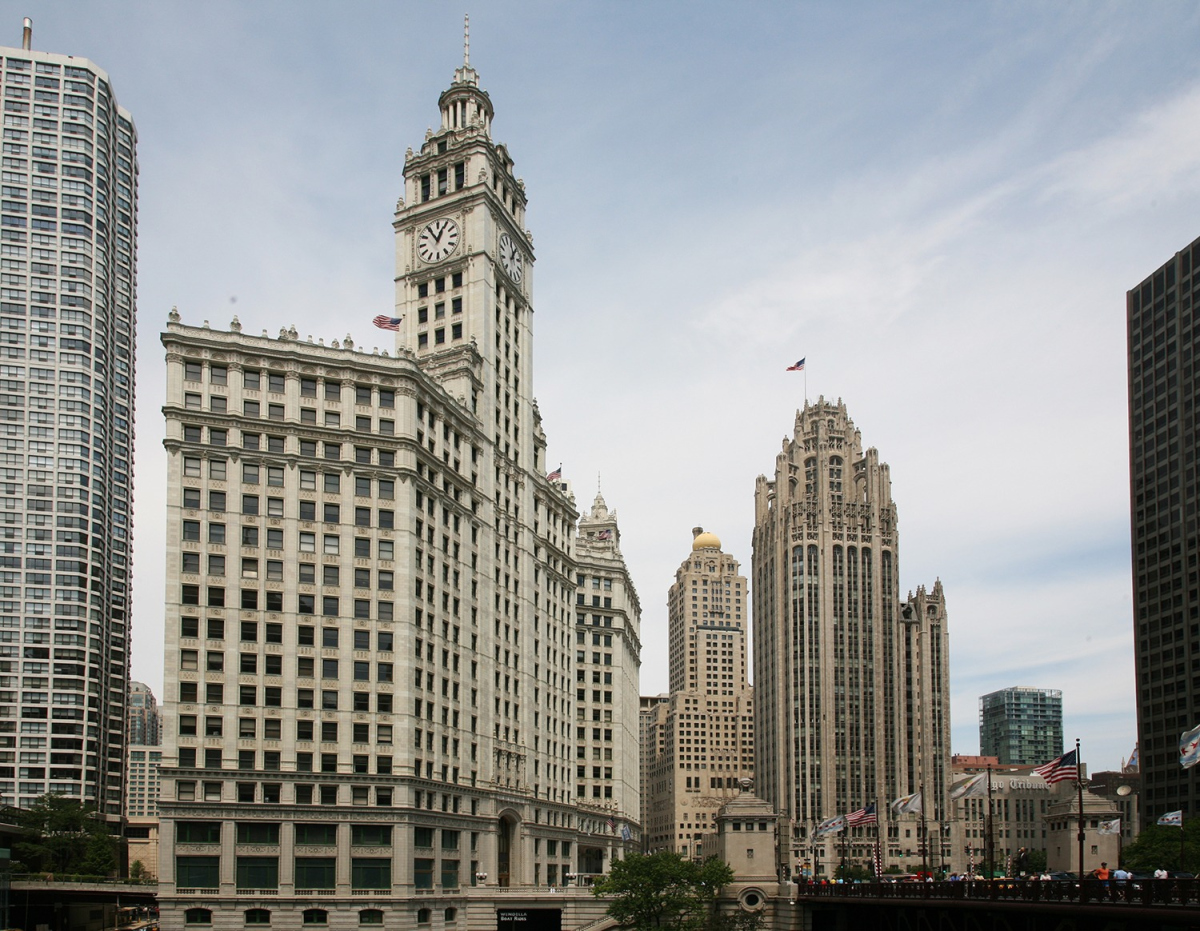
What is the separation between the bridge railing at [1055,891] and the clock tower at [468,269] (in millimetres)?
64119

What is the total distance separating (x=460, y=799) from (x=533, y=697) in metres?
22.0

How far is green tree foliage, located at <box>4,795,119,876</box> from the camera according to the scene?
151m

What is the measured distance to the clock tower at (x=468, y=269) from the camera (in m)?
135

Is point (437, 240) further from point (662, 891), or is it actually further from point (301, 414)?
point (662, 891)

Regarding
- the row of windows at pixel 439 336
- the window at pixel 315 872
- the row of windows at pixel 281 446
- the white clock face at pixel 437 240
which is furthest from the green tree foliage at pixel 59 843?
the white clock face at pixel 437 240

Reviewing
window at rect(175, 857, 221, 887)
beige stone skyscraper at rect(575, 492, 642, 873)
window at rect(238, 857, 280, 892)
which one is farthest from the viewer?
beige stone skyscraper at rect(575, 492, 642, 873)

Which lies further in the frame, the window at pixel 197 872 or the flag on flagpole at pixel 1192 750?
the window at pixel 197 872

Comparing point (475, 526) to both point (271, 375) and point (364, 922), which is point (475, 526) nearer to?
point (271, 375)

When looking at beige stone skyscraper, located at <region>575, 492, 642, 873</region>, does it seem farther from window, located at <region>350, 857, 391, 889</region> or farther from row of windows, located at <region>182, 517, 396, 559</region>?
window, located at <region>350, 857, 391, 889</region>

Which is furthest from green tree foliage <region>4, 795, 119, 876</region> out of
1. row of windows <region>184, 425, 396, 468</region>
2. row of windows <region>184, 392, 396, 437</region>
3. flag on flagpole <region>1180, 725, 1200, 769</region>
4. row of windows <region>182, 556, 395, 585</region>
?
flag on flagpole <region>1180, 725, 1200, 769</region>

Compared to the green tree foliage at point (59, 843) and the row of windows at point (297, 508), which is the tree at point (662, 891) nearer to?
the row of windows at point (297, 508)

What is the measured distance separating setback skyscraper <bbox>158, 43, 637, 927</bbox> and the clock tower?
52 cm

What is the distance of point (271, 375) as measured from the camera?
4360 inches

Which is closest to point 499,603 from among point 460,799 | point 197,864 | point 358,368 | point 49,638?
point 460,799
